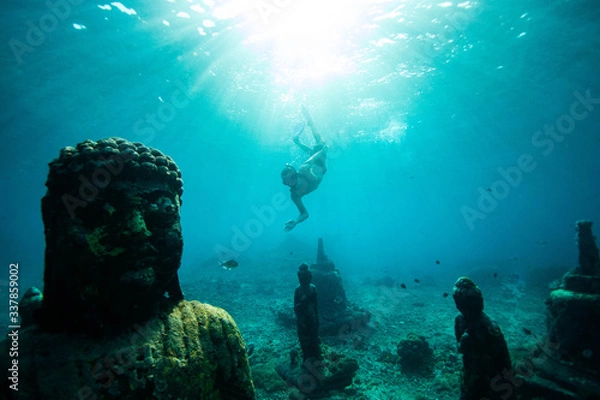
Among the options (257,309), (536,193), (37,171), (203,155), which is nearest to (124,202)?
(257,309)

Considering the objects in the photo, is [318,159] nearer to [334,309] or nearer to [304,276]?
[304,276]

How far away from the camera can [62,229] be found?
2428 mm

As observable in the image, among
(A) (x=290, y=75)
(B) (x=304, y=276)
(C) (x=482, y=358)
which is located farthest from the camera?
(A) (x=290, y=75)

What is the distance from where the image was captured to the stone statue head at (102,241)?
2.41 metres

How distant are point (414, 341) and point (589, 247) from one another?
6578mm

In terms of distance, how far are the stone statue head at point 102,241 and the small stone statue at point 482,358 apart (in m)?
5.25

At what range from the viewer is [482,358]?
→ 4.72 m

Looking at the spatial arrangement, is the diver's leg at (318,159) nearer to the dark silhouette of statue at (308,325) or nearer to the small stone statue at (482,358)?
the dark silhouette of statue at (308,325)

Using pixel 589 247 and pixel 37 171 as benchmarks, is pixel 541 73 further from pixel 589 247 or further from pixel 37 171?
pixel 37 171

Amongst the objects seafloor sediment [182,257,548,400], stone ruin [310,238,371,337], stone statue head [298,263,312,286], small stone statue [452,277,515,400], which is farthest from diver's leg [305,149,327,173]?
small stone statue [452,277,515,400]

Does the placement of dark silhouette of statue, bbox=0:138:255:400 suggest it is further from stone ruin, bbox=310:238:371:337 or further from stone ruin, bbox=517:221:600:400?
stone ruin, bbox=310:238:371:337

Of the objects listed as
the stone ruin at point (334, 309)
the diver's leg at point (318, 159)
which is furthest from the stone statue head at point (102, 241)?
the diver's leg at point (318, 159)

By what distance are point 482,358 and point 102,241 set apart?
6.07 metres

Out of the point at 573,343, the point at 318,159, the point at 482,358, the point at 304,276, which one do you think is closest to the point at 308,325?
the point at 304,276
